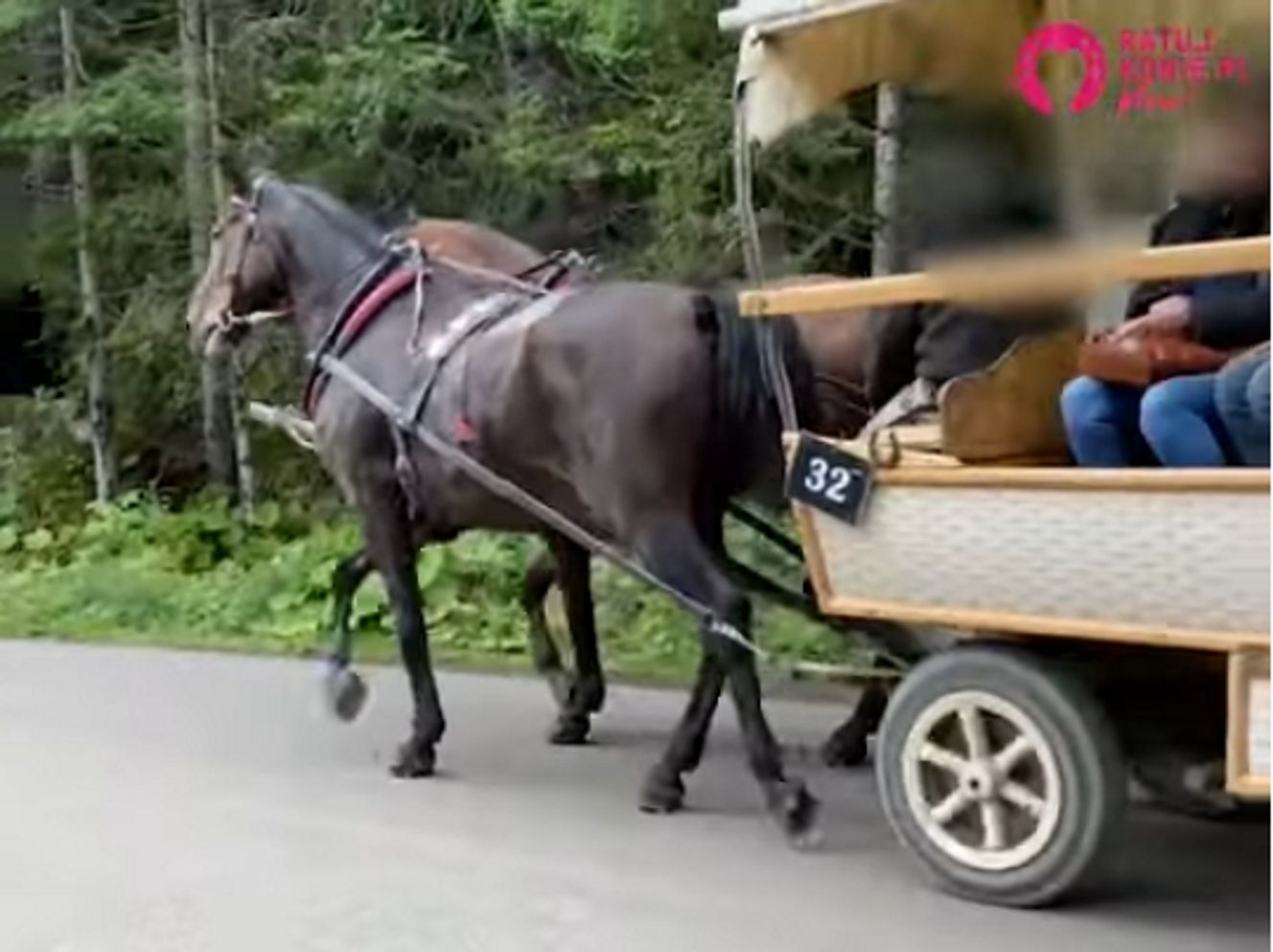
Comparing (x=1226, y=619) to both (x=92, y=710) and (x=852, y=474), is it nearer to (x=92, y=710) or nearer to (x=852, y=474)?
(x=852, y=474)

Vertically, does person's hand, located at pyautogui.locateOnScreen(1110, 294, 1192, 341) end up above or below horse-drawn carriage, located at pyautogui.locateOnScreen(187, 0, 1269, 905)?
above

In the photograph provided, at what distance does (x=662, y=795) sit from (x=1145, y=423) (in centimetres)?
245

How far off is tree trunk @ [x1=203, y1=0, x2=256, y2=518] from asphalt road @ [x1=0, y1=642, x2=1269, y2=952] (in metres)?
5.21

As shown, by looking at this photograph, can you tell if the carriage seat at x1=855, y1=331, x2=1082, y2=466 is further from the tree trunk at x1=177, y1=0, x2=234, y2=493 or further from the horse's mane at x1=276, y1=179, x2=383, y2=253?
the tree trunk at x1=177, y1=0, x2=234, y2=493

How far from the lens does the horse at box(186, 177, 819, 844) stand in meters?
7.16

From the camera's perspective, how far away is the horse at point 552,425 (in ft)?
23.5

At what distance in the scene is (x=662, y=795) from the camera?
7453 mm

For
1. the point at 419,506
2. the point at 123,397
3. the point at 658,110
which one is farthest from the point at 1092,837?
the point at 123,397

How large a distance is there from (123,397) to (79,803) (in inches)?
359

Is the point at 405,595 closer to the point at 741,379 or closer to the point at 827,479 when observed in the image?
the point at 741,379

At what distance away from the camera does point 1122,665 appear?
6191mm

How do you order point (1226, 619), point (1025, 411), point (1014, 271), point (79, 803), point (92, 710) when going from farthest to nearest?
point (92, 710) < point (79, 803) < point (1025, 411) < point (1014, 271) < point (1226, 619)

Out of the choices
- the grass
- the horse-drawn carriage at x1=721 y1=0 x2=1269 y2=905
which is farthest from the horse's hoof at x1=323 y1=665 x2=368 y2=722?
the horse-drawn carriage at x1=721 y1=0 x2=1269 y2=905

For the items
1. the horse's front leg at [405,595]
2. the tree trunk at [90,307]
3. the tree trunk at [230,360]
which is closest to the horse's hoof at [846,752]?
the horse's front leg at [405,595]
